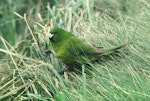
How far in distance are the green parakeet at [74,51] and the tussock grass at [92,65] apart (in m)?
0.07

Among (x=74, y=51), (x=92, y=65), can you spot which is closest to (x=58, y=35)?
(x=74, y=51)

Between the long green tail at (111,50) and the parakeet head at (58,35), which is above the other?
the parakeet head at (58,35)

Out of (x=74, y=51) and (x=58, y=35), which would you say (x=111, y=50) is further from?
(x=58, y=35)

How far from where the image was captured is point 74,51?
3.49 meters

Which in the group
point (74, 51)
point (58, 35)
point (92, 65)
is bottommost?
point (92, 65)

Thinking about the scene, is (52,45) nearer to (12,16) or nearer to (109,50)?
(109,50)

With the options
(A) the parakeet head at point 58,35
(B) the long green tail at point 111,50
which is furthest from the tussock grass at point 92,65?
(A) the parakeet head at point 58,35

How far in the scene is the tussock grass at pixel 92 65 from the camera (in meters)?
3.03

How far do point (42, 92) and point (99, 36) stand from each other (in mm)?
823

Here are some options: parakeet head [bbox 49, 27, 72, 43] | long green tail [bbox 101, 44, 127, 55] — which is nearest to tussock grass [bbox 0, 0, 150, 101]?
long green tail [bbox 101, 44, 127, 55]

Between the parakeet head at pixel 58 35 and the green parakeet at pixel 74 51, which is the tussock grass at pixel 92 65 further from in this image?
the parakeet head at pixel 58 35

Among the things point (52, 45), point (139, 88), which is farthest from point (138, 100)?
point (52, 45)

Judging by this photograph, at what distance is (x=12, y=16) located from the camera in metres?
5.54

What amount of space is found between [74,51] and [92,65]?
180 millimetres
